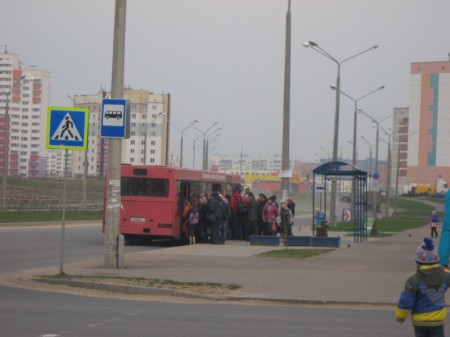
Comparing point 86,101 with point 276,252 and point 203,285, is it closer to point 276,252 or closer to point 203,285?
point 276,252

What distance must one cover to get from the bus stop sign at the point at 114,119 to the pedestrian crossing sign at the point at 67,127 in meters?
1.62

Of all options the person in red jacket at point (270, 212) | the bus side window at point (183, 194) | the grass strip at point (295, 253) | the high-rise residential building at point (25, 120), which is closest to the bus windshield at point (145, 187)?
the bus side window at point (183, 194)

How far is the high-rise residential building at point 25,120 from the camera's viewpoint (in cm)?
18150

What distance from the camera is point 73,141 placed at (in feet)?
57.8

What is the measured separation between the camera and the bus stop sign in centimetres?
1927

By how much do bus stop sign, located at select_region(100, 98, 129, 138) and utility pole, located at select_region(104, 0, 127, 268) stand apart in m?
0.34

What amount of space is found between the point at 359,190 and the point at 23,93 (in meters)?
158

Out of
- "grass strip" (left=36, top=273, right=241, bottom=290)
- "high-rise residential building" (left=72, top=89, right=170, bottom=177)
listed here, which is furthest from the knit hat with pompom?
"high-rise residential building" (left=72, top=89, right=170, bottom=177)

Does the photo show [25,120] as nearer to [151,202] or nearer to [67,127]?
[151,202]

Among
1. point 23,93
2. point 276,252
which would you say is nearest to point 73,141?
point 276,252

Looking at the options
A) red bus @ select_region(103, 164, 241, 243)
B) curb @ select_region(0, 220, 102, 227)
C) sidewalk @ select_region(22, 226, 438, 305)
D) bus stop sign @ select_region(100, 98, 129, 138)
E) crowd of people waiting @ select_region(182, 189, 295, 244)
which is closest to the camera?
sidewalk @ select_region(22, 226, 438, 305)

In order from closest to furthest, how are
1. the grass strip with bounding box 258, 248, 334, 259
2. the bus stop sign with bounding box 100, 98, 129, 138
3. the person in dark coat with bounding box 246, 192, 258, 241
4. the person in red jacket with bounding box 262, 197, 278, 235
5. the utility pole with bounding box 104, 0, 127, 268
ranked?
the bus stop sign with bounding box 100, 98, 129, 138
the utility pole with bounding box 104, 0, 127, 268
the grass strip with bounding box 258, 248, 334, 259
the person in red jacket with bounding box 262, 197, 278, 235
the person in dark coat with bounding box 246, 192, 258, 241

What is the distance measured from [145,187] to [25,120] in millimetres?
160928

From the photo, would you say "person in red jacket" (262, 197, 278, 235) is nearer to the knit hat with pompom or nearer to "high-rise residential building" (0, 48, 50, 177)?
the knit hat with pompom
